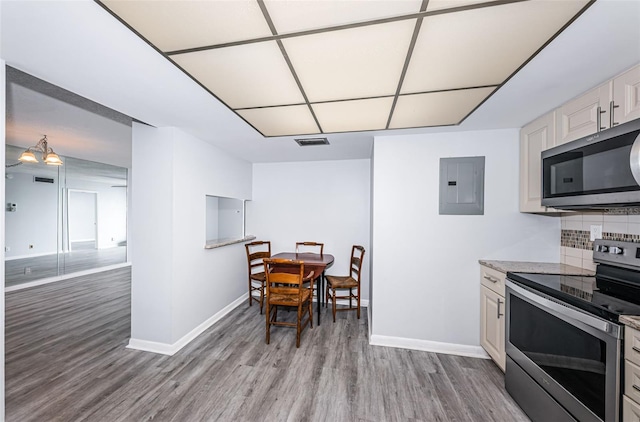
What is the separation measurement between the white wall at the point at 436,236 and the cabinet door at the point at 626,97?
107 cm

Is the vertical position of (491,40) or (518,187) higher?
(491,40)

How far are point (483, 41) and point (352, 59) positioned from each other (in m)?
0.65

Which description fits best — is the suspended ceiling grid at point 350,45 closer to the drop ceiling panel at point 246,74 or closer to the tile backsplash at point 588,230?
the drop ceiling panel at point 246,74

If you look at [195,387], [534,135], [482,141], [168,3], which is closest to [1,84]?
[168,3]

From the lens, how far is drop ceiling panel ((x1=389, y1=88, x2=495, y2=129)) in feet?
6.03

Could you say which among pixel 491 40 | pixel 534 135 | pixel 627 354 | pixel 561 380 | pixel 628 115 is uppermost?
pixel 491 40

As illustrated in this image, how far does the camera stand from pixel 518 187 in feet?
8.44

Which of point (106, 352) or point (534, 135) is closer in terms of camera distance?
point (534, 135)

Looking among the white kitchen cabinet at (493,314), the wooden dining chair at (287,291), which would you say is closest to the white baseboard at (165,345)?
the wooden dining chair at (287,291)

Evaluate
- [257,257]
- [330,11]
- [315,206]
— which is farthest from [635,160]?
[257,257]

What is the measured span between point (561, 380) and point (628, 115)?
163cm

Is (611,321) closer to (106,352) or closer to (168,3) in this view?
(168,3)

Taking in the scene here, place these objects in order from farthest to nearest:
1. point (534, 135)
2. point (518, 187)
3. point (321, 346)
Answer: point (321, 346) < point (518, 187) < point (534, 135)

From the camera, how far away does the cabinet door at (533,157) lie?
2.14 m
